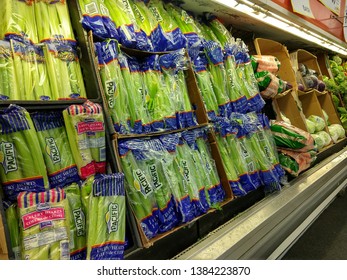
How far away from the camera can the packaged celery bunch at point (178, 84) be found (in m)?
1.70

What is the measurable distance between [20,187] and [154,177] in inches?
24.8

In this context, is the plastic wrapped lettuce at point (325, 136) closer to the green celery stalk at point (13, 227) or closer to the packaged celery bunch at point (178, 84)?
the packaged celery bunch at point (178, 84)

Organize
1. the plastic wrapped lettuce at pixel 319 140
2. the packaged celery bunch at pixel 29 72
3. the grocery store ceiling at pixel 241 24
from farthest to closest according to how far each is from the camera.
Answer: the plastic wrapped lettuce at pixel 319 140, the grocery store ceiling at pixel 241 24, the packaged celery bunch at pixel 29 72

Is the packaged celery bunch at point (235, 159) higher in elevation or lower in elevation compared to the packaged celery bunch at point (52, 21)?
lower

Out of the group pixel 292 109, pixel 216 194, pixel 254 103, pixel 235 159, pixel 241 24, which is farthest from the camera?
pixel 292 109

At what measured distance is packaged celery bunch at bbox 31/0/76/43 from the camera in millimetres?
1306

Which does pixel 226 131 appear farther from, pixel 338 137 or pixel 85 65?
pixel 338 137

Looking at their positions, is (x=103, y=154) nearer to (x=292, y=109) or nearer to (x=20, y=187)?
(x=20, y=187)

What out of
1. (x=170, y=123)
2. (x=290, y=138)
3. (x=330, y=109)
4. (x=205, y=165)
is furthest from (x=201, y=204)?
(x=330, y=109)

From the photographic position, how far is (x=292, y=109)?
3000 millimetres

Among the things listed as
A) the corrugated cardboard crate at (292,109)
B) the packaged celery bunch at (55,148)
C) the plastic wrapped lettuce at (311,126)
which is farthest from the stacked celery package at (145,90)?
the plastic wrapped lettuce at (311,126)

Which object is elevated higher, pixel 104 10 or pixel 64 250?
pixel 104 10

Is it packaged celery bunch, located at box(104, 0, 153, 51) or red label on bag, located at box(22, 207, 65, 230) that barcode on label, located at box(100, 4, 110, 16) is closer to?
packaged celery bunch, located at box(104, 0, 153, 51)

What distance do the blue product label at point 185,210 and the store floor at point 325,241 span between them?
4.64 ft
